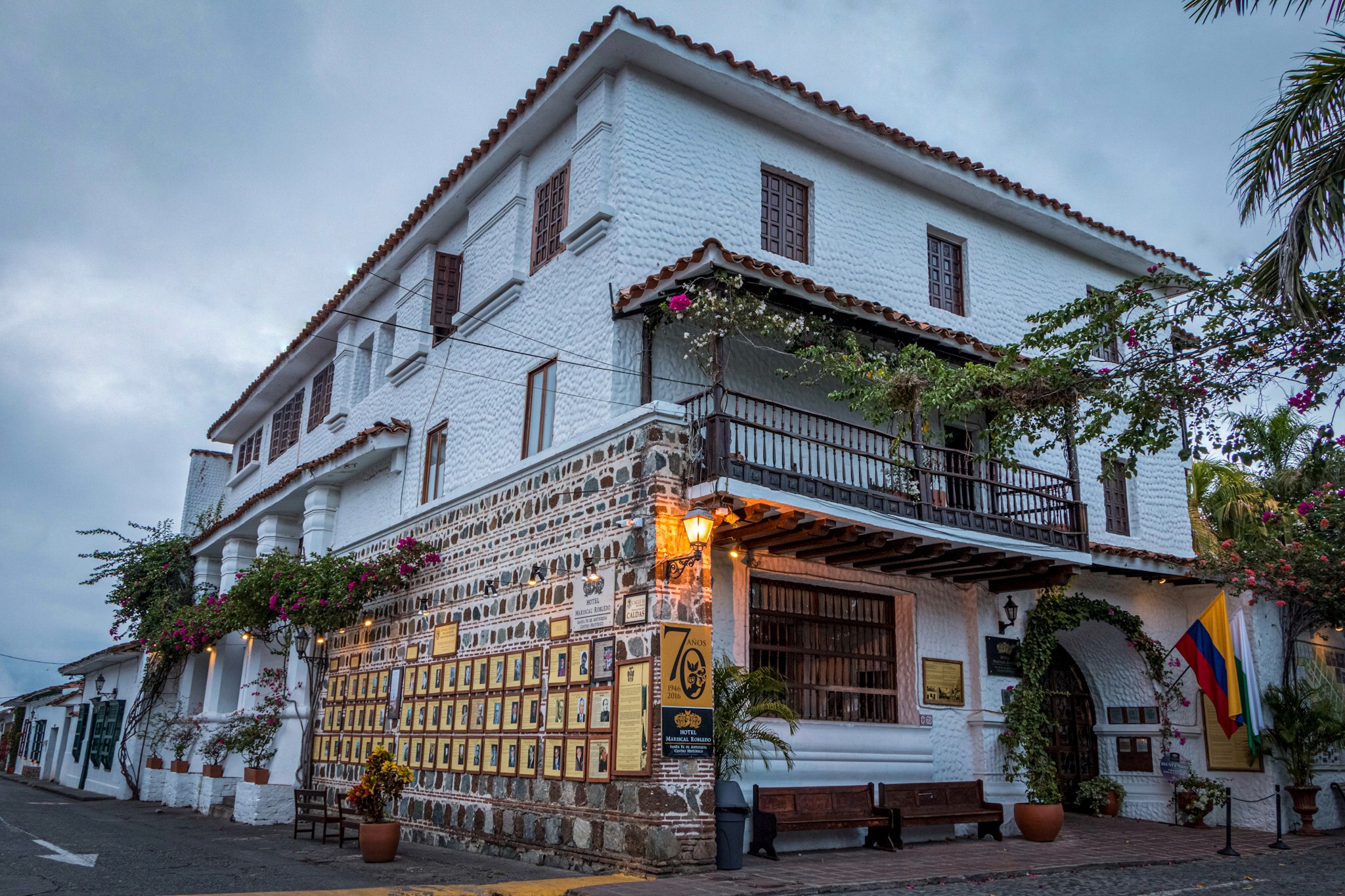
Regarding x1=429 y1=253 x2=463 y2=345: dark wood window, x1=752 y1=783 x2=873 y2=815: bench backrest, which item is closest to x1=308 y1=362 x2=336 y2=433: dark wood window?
x1=429 y1=253 x2=463 y2=345: dark wood window

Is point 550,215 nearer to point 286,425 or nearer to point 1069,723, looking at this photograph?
point 1069,723

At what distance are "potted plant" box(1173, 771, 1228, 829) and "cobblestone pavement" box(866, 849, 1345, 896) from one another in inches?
111

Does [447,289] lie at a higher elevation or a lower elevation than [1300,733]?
higher

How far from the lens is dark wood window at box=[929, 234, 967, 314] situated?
14281 millimetres

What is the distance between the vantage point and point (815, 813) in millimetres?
9930

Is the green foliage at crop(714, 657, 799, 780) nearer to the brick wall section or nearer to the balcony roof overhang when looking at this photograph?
the brick wall section

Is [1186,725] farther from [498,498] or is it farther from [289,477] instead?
[289,477]

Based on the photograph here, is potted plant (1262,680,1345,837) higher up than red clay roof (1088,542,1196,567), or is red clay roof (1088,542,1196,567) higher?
red clay roof (1088,542,1196,567)

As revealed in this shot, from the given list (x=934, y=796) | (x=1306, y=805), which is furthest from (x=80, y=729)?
(x=1306, y=805)

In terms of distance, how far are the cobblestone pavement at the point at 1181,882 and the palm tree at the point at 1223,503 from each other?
8.84m

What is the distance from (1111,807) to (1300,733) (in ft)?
8.36

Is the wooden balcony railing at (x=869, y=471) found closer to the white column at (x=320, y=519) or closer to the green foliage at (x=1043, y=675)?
the green foliage at (x=1043, y=675)

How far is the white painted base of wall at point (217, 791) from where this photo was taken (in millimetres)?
17234

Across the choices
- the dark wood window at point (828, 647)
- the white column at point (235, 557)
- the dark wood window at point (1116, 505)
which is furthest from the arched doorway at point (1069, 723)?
the white column at point (235, 557)
